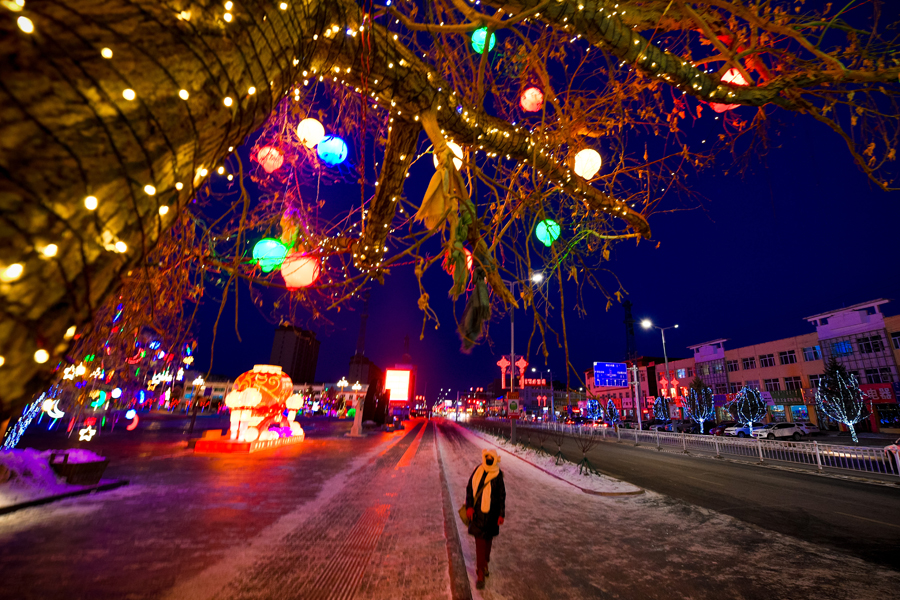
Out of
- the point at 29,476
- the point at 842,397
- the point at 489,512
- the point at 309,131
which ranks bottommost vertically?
the point at 29,476

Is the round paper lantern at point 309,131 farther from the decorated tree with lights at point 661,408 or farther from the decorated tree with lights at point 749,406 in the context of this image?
the decorated tree with lights at point 661,408

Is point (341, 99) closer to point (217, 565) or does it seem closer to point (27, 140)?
point (27, 140)

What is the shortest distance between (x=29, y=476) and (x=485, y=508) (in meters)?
9.02

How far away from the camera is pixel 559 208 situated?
4.33 meters

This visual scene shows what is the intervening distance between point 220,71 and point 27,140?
615 millimetres

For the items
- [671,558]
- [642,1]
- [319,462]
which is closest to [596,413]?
[319,462]

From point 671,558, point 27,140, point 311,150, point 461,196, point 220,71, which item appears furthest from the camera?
point 671,558

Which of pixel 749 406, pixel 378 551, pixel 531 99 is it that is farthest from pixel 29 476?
pixel 749 406

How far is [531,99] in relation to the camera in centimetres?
419

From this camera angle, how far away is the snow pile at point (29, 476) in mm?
6574

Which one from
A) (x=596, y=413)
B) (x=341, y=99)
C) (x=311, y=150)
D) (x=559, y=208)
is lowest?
(x=596, y=413)

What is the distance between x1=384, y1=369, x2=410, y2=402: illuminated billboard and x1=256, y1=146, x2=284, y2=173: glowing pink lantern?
37.2 meters

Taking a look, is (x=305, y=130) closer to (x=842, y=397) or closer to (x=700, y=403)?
(x=842, y=397)

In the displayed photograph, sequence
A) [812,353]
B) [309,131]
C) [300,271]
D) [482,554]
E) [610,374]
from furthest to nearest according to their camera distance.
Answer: [812,353], [610,374], [482,554], [309,131], [300,271]
